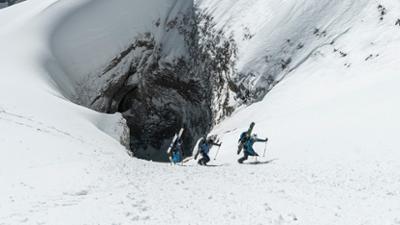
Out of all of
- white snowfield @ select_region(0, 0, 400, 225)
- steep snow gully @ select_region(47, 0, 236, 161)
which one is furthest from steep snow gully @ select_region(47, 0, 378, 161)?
white snowfield @ select_region(0, 0, 400, 225)

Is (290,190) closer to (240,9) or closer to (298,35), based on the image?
(298,35)

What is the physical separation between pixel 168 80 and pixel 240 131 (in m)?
23.4

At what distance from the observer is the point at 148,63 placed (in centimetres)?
4706

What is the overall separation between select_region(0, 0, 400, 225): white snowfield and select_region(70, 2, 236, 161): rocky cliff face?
177cm

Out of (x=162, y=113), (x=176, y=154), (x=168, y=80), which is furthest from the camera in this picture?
(x=162, y=113)

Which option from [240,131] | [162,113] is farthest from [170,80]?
[240,131]

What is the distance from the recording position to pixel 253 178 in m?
12.6

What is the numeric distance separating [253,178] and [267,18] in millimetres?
27815

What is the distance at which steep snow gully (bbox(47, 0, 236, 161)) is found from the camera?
42656mm

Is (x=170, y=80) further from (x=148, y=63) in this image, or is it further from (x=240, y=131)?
(x=240, y=131)

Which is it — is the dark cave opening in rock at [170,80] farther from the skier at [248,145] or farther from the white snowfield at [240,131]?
the skier at [248,145]

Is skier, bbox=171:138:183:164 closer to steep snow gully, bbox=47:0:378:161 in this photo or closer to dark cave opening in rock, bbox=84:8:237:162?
steep snow gully, bbox=47:0:378:161

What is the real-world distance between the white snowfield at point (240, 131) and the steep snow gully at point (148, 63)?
0.30 metres

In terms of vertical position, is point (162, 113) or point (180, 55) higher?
point (180, 55)
